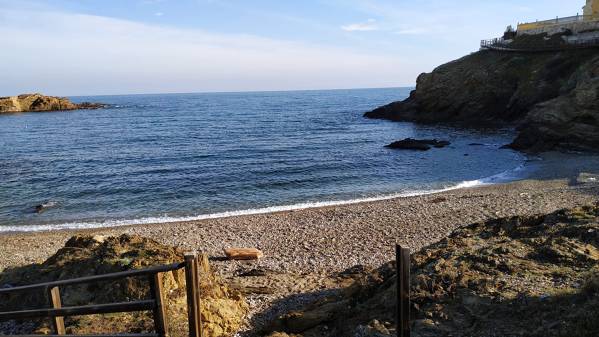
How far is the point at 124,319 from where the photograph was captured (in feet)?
31.6

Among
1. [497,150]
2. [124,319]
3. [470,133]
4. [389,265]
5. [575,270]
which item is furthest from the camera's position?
[470,133]

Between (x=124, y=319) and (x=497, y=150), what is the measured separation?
41424 mm

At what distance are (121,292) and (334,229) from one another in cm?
1217

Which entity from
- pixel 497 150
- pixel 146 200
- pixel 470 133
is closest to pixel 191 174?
pixel 146 200

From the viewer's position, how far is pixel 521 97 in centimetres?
5691

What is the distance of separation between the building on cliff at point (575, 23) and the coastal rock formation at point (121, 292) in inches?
2567

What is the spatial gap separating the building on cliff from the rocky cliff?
18.7 feet

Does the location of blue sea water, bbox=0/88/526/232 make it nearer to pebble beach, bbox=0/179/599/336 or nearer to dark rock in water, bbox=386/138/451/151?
dark rock in water, bbox=386/138/451/151

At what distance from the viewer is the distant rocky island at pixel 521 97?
39031mm

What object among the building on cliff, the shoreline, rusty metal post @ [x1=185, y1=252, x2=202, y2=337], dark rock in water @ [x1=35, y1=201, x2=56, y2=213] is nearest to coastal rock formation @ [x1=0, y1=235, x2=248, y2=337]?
rusty metal post @ [x1=185, y1=252, x2=202, y2=337]

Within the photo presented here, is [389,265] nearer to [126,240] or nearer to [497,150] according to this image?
[126,240]

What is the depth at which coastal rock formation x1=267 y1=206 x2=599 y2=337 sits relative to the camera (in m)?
7.18

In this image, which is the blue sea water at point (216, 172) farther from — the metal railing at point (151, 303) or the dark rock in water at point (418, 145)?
the metal railing at point (151, 303)

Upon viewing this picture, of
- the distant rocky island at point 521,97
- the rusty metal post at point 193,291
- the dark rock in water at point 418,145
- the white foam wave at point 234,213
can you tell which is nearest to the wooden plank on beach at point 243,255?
the white foam wave at point 234,213
